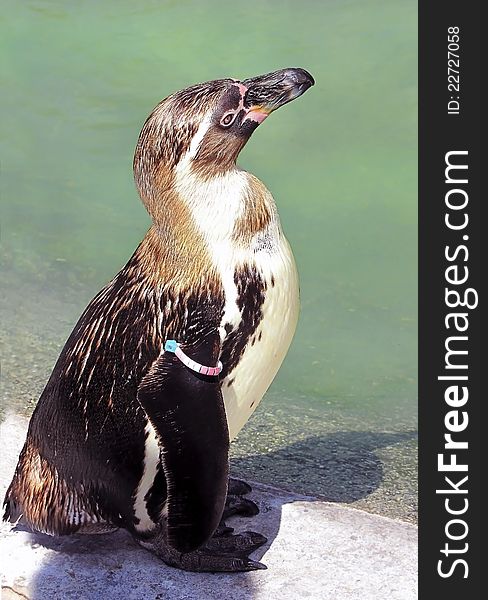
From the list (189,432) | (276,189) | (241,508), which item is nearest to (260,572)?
(241,508)

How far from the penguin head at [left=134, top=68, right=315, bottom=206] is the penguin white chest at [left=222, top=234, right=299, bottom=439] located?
20 cm

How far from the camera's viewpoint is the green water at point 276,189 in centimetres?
340

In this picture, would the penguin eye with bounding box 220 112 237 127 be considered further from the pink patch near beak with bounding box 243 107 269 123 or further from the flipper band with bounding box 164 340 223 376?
the flipper band with bounding box 164 340 223 376

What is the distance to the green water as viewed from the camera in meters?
3.40

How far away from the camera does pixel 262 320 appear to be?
207 cm

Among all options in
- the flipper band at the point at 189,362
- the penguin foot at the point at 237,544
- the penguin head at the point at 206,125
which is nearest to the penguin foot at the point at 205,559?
the penguin foot at the point at 237,544

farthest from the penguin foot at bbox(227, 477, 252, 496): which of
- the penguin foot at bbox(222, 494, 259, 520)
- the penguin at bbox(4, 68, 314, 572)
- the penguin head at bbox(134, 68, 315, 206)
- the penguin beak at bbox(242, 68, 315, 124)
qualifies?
the penguin beak at bbox(242, 68, 315, 124)

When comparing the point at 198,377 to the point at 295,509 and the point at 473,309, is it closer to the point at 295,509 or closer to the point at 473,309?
the point at 295,509

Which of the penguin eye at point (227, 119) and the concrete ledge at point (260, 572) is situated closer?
the penguin eye at point (227, 119)

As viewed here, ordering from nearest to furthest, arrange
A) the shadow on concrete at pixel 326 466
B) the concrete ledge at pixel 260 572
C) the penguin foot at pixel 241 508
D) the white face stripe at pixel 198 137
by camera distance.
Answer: the white face stripe at pixel 198 137 < the concrete ledge at pixel 260 572 < the penguin foot at pixel 241 508 < the shadow on concrete at pixel 326 466

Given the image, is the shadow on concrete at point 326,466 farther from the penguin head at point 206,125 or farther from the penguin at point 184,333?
the penguin head at point 206,125

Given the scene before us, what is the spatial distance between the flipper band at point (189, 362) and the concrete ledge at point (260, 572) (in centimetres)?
49

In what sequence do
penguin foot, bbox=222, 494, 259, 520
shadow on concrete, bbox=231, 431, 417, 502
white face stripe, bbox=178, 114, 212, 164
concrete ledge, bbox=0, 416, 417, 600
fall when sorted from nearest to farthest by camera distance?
white face stripe, bbox=178, 114, 212, 164, concrete ledge, bbox=0, 416, 417, 600, penguin foot, bbox=222, 494, 259, 520, shadow on concrete, bbox=231, 431, 417, 502

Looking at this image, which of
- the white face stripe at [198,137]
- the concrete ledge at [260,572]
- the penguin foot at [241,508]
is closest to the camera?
the white face stripe at [198,137]
